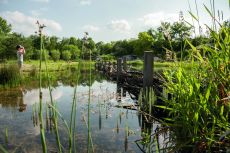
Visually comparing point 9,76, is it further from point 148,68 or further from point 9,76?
point 148,68

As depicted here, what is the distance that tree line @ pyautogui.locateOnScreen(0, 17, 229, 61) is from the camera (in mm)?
2823

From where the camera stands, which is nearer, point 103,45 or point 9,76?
point 9,76

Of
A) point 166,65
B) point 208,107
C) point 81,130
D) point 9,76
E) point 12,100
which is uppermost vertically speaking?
point 166,65

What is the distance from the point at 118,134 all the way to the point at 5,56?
3540cm

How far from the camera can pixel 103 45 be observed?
Answer: 364 ft

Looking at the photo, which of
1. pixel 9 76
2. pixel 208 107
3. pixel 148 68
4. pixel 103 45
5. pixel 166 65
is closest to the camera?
pixel 208 107

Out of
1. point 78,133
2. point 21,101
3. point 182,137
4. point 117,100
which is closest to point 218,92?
point 182,137

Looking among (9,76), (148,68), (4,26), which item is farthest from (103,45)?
(148,68)

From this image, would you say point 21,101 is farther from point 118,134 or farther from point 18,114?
A: point 118,134

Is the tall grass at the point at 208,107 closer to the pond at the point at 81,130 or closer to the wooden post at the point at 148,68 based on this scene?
the pond at the point at 81,130

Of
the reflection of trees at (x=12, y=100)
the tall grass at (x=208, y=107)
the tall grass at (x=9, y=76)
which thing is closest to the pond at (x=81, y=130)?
the reflection of trees at (x=12, y=100)

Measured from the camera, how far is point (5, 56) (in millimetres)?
36656

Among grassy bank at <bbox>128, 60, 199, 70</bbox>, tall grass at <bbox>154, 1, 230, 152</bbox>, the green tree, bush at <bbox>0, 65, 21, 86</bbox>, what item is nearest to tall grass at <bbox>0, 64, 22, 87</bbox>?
bush at <bbox>0, 65, 21, 86</bbox>

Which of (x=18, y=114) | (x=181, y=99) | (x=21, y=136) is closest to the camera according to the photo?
(x=181, y=99)
